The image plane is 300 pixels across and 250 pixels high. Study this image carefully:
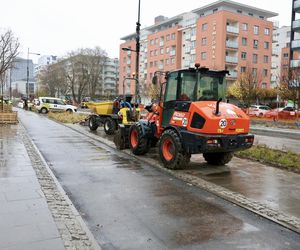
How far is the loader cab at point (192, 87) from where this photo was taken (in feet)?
31.5

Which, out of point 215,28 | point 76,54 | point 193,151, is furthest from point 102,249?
point 76,54

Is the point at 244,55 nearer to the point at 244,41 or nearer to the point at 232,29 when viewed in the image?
the point at 244,41

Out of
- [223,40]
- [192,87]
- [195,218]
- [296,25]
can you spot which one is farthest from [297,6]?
[195,218]

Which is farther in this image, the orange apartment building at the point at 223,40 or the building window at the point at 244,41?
the building window at the point at 244,41

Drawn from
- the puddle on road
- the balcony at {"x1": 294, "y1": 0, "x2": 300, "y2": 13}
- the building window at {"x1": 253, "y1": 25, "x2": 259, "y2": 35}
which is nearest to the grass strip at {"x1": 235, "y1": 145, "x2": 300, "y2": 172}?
the puddle on road

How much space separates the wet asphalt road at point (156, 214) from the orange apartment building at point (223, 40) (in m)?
54.0

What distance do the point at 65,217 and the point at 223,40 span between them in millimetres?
61510

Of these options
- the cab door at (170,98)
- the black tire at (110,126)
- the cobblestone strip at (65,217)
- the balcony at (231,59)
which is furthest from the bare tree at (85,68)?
the cobblestone strip at (65,217)

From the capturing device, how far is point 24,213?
5551 millimetres

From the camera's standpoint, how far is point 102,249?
454 centimetres

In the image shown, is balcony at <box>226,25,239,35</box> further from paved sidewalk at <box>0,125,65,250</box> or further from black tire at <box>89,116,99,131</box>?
paved sidewalk at <box>0,125,65,250</box>

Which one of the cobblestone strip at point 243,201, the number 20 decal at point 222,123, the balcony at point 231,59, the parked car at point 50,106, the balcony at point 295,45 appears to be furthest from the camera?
the balcony at point 231,59

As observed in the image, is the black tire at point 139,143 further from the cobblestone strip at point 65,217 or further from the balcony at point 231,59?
the balcony at point 231,59

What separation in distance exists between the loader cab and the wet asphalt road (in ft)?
6.26
